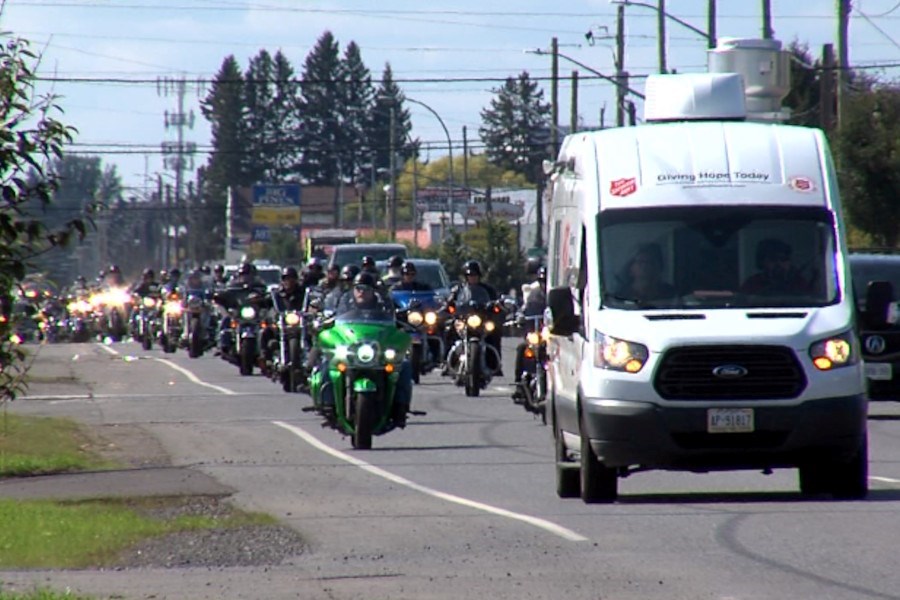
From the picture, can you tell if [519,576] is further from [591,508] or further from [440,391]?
[440,391]

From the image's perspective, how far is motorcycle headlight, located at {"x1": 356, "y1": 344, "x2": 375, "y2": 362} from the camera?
20.8 m

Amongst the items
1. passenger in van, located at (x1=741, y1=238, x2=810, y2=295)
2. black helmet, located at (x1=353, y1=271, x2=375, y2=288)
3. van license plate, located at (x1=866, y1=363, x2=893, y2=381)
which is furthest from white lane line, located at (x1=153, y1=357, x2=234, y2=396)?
passenger in van, located at (x1=741, y1=238, x2=810, y2=295)

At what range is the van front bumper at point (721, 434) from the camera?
14.1 m

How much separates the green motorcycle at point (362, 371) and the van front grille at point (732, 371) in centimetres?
694

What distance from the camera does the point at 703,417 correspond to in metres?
14.1

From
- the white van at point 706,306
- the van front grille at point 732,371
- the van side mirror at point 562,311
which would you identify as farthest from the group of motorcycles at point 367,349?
the van front grille at point 732,371

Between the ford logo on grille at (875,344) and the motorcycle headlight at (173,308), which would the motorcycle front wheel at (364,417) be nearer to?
the ford logo on grille at (875,344)

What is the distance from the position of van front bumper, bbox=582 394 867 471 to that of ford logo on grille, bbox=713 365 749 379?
8.0 inches

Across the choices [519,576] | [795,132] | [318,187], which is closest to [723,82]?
[795,132]

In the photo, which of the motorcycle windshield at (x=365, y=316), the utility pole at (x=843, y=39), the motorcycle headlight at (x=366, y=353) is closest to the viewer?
the motorcycle headlight at (x=366, y=353)

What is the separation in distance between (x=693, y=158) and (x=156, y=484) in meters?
5.77

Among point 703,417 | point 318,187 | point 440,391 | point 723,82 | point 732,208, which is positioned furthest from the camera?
point 318,187

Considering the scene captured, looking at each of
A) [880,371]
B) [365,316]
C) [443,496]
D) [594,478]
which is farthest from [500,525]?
[880,371]

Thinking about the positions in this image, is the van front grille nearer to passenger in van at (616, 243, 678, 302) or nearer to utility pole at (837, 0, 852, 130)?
passenger in van at (616, 243, 678, 302)
